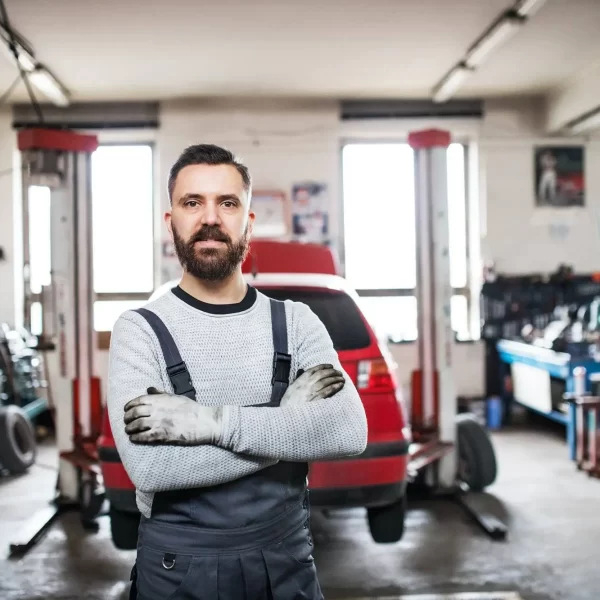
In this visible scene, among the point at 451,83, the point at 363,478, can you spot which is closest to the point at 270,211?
the point at 451,83

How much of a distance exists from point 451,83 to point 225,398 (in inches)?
246

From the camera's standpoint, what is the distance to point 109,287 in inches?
317

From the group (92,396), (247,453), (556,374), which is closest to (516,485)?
(556,374)

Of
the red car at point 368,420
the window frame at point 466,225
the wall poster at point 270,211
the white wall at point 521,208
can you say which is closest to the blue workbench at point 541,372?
the window frame at point 466,225

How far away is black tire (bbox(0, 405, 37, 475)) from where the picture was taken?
17.6 ft

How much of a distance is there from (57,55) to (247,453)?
18.9 feet

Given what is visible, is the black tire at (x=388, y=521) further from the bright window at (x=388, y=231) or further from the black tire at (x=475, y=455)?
the bright window at (x=388, y=231)

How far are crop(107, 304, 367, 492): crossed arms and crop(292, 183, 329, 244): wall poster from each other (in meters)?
6.20

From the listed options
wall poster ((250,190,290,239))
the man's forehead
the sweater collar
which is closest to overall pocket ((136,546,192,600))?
the sweater collar

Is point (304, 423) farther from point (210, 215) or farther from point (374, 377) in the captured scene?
point (374, 377)

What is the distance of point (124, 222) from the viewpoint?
8062 mm

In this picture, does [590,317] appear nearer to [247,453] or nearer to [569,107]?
[569,107]

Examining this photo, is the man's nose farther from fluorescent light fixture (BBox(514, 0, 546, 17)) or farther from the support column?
fluorescent light fixture (BBox(514, 0, 546, 17))

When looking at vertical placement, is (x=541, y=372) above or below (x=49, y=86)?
below
